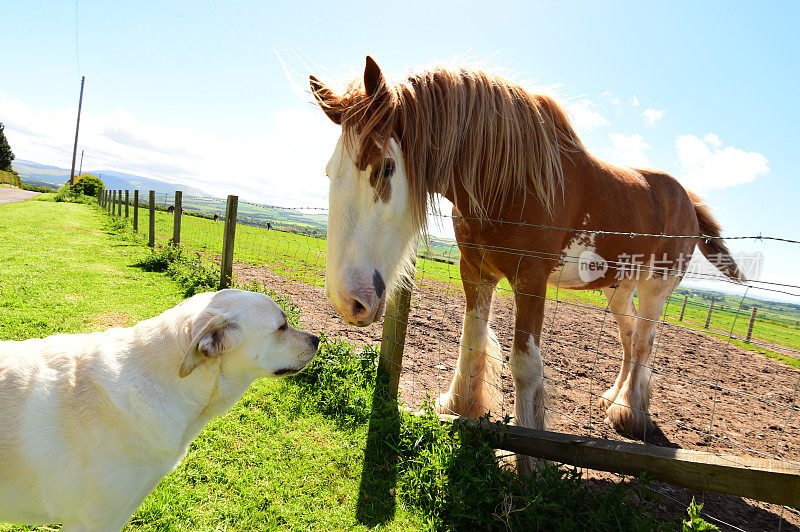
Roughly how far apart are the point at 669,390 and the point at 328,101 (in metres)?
5.88

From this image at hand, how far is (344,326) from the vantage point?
6164mm

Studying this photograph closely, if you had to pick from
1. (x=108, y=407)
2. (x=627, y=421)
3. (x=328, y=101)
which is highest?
(x=328, y=101)

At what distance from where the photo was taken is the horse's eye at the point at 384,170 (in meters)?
2.29

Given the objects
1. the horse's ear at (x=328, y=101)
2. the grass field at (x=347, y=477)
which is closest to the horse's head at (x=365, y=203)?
the horse's ear at (x=328, y=101)

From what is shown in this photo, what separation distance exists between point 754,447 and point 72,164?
54.9 m

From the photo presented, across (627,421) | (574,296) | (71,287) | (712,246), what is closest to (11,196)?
(71,287)

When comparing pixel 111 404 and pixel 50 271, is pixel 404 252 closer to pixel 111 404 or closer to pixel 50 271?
pixel 111 404

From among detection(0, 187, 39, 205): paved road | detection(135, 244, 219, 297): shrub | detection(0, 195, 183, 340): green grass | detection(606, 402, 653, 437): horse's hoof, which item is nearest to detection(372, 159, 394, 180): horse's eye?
detection(606, 402, 653, 437): horse's hoof

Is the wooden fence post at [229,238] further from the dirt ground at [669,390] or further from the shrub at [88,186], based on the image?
the shrub at [88,186]

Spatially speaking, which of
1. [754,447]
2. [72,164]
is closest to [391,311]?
[754,447]

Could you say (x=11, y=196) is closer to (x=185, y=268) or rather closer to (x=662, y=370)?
(x=185, y=268)

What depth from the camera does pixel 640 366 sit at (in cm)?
412

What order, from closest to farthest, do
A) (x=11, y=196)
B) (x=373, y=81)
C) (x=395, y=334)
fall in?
(x=373, y=81)
(x=395, y=334)
(x=11, y=196)

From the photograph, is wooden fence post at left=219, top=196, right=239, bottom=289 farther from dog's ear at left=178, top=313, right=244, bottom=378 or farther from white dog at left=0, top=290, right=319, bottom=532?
dog's ear at left=178, top=313, right=244, bottom=378
